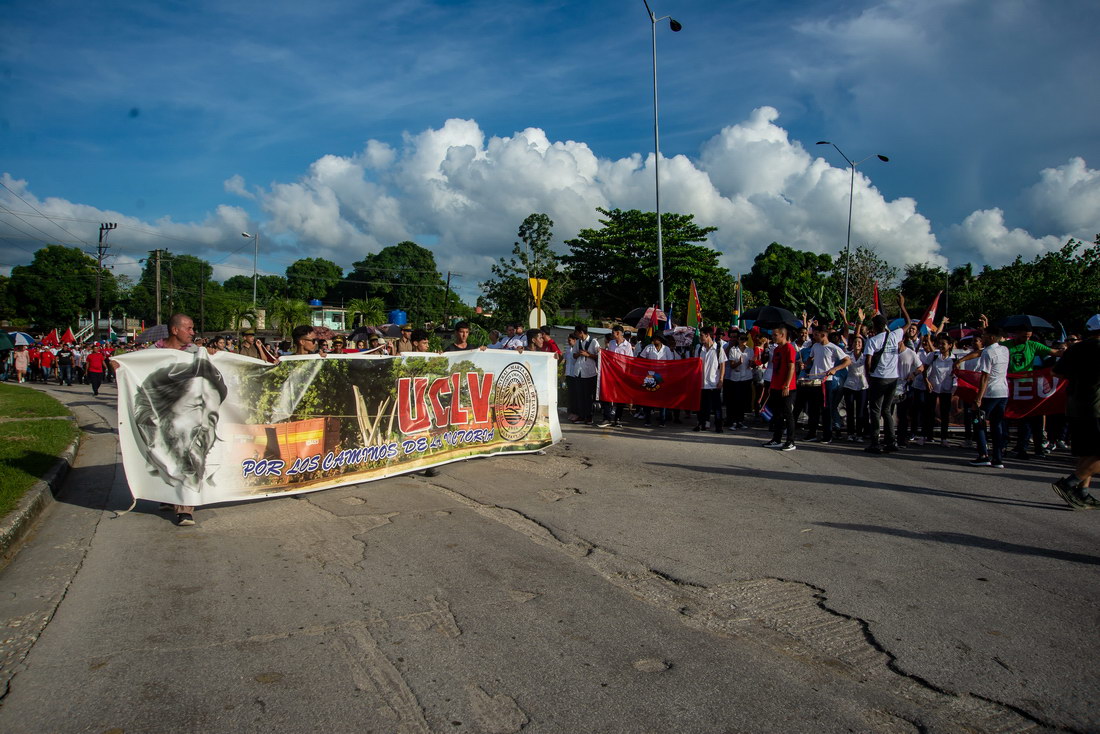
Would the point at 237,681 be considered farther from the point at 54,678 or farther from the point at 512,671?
the point at 512,671

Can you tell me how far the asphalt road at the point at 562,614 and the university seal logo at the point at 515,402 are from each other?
209 cm

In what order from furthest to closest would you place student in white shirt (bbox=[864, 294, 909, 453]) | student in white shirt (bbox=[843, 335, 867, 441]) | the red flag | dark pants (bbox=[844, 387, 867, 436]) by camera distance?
the red flag
dark pants (bbox=[844, 387, 867, 436])
student in white shirt (bbox=[843, 335, 867, 441])
student in white shirt (bbox=[864, 294, 909, 453])

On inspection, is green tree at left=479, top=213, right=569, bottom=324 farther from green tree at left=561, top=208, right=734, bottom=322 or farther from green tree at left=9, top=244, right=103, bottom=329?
green tree at left=9, top=244, right=103, bottom=329

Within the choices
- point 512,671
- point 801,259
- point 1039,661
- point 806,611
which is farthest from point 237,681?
point 801,259

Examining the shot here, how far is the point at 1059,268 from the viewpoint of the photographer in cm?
2811

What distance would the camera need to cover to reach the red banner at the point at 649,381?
12938mm

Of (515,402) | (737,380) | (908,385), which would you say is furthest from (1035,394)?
(515,402)

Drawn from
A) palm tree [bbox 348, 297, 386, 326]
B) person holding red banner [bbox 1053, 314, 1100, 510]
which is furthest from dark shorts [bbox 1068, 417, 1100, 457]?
palm tree [bbox 348, 297, 386, 326]

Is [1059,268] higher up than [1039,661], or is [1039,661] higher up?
[1059,268]

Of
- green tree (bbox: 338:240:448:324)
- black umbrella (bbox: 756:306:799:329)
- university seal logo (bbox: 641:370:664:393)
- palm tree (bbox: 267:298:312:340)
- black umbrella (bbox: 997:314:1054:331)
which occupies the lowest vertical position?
university seal logo (bbox: 641:370:664:393)

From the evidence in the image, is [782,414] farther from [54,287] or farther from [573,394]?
[54,287]

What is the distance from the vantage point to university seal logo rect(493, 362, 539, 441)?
9.27m

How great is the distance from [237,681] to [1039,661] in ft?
12.9

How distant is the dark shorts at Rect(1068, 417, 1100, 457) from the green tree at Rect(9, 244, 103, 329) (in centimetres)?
9132
